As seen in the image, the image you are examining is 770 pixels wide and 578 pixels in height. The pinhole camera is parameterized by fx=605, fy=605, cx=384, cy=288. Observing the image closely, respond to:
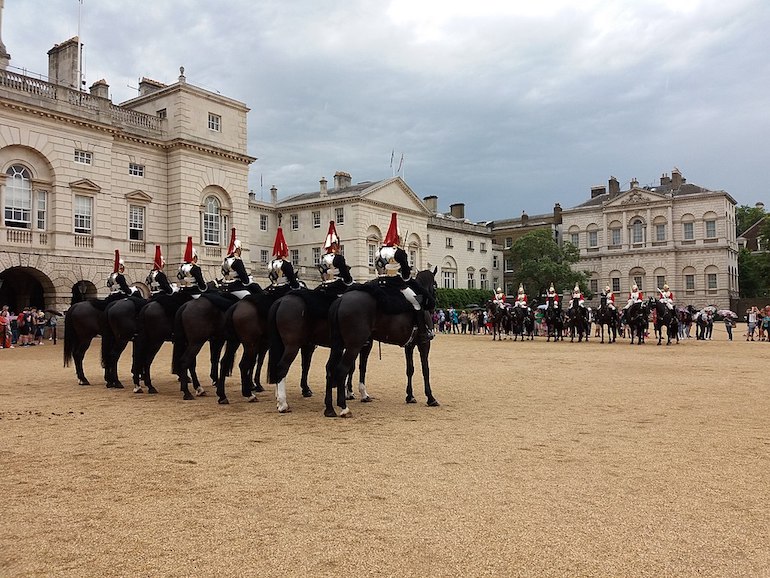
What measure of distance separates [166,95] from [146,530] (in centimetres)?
3608

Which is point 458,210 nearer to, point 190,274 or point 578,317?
point 578,317

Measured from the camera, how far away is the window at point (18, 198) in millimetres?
28469

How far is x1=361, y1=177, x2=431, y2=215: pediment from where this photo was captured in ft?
181

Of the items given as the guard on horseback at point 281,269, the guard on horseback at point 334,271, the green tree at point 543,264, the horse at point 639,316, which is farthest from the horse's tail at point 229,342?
the green tree at point 543,264

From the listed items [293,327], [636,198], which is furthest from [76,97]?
[636,198]

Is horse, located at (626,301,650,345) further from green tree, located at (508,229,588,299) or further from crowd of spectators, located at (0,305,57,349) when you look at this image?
green tree, located at (508,229,588,299)

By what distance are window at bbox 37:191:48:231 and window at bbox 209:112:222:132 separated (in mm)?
11110

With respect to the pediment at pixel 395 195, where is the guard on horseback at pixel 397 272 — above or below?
below

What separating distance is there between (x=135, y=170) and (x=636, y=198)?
56294mm

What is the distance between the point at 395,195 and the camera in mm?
58281

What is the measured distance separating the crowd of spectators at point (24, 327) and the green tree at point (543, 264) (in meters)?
47.6

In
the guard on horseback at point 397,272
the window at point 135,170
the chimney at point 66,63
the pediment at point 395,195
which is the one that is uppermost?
the chimney at point 66,63

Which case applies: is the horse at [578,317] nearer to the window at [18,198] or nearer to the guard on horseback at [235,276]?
the guard on horseback at [235,276]

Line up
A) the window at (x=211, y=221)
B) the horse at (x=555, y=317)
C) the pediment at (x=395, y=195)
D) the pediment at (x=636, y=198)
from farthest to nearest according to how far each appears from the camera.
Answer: the pediment at (x=636, y=198) → the pediment at (x=395, y=195) → the window at (x=211, y=221) → the horse at (x=555, y=317)
